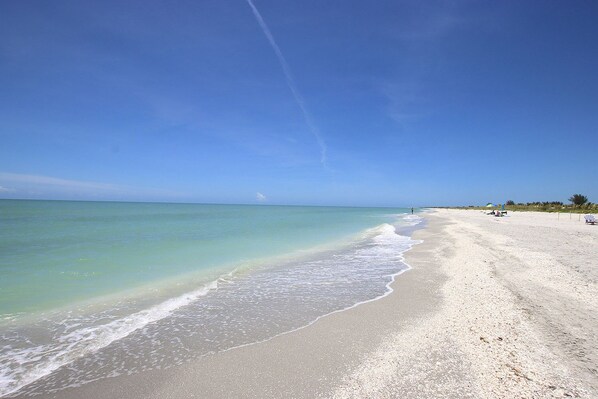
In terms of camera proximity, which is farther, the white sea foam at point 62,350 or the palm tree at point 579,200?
the palm tree at point 579,200

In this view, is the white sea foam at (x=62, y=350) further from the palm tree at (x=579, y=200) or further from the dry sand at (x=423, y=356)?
the palm tree at (x=579, y=200)

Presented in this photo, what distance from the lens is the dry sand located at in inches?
143

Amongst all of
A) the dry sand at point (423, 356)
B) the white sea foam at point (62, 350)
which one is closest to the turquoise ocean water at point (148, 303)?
the white sea foam at point (62, 350)

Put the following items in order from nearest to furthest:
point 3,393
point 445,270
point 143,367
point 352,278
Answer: point 3,393 < point 143,367 < point 352,278 < point 445,270

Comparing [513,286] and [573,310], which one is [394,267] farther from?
[573,310]

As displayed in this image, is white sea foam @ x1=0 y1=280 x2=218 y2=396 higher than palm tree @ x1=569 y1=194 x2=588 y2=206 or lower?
lower

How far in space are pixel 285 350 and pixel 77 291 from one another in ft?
23.1

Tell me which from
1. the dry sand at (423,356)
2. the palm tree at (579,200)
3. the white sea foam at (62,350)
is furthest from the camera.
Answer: the palm tree at (579,200)

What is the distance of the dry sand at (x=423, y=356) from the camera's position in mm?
3623

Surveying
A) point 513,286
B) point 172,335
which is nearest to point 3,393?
point 172,335

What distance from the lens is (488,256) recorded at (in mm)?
12250

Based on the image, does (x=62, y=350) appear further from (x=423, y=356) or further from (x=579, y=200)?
(x=579, y=200)

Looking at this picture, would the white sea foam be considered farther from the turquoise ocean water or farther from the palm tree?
the palm tree

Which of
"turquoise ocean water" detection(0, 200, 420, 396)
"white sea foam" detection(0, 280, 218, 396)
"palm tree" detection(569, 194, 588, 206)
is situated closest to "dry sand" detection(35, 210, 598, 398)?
"turquoise ocean water" detection(0, 200, 420, 396)
